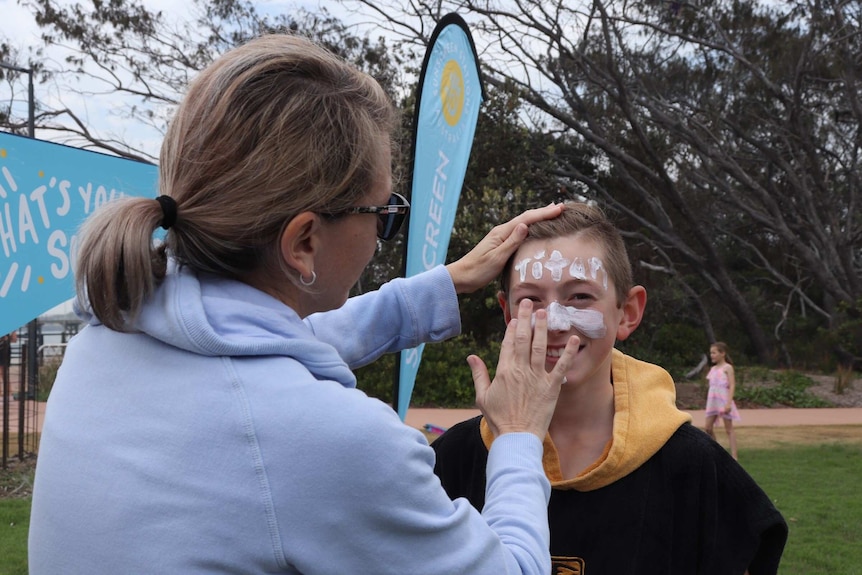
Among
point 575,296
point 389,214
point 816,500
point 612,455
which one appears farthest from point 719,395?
point 389,214

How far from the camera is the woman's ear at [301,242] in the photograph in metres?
1.33

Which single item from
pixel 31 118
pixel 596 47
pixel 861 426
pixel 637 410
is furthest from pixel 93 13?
pixel 637 410

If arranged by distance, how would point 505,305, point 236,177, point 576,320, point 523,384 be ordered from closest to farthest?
point 236,177, point 523,384, point 576,320, point 505,305

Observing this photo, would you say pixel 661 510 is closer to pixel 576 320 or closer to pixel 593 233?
pixel 576 320

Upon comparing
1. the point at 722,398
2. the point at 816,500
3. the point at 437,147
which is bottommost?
the point at 816,500

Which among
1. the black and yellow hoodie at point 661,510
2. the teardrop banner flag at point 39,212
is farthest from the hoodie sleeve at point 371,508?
the teardrop banner flag at point 39,212

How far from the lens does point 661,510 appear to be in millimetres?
1993

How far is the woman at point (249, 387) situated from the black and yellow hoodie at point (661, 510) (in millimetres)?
595

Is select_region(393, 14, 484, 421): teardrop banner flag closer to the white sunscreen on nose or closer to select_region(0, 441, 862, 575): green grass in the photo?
the white sunscreen on nose

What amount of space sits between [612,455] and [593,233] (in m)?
0.61

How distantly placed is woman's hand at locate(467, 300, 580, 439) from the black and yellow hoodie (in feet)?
1.42

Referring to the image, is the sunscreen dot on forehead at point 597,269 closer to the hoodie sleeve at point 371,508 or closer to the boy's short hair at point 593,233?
the boy's short hair at point 593,233

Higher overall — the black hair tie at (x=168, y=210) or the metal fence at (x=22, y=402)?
the black hair tie at (x=168, y=210)

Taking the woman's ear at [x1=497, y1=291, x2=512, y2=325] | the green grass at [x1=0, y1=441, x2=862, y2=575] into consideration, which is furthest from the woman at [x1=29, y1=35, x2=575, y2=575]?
the green grass at [x1=0, y1=441, x2=862, y2=575]
